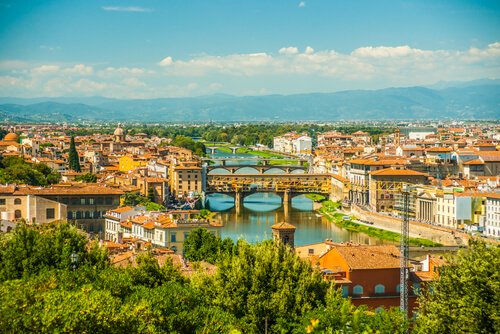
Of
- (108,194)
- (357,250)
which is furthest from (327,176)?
(357,250)

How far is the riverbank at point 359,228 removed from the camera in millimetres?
32281

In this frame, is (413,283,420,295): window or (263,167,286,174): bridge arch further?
(263,167,286,174): bridge arch

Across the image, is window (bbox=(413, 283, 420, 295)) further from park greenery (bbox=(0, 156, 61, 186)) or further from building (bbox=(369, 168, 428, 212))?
building (bbox=(369, 168, 428, 212))

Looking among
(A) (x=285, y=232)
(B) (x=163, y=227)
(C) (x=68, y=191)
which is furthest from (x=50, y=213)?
(A) (x=285, y=232)

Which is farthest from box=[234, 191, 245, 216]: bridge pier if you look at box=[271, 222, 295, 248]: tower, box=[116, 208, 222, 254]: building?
box=[271, 222, 295, 248]: tower

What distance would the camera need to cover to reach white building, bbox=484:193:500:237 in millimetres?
32031

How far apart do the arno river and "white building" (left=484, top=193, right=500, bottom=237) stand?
4051 mm

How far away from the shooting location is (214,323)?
1094 cm

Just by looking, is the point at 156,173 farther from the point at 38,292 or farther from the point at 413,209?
the point at 38,292

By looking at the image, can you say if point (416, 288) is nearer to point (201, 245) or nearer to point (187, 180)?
point (201, 245)

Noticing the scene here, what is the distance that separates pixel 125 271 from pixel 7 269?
7.26 ft

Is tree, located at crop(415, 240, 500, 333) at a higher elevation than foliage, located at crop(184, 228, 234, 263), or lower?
higher

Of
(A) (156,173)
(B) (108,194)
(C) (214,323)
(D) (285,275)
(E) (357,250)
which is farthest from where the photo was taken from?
(A) (156,173)

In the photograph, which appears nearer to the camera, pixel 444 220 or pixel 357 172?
pixel 444 220
